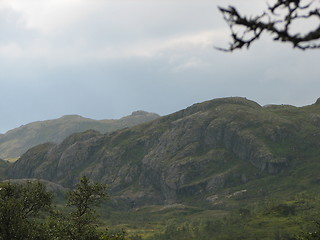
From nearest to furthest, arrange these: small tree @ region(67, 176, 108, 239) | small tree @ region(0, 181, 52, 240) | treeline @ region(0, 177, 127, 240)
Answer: small tree @ region(0, 181, 52, 240)
treeline @ region(0, 177, 127, 240)
small tree @ region(67, 176, 108, 239)

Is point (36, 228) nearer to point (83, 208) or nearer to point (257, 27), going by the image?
point (83, 208)

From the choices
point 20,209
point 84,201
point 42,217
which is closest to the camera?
point 20,209

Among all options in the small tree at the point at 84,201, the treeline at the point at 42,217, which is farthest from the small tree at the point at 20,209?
the small tree at the point at 84,201

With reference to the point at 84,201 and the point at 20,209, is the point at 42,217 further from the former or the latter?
the point at 84,201

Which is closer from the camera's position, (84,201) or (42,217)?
(42,217)

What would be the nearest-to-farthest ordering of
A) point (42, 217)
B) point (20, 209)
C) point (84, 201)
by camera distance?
point (20, 209)
point (42, 217)
point (84, 201)

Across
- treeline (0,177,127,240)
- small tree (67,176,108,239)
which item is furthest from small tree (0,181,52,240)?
small tree (67,176,108,239)

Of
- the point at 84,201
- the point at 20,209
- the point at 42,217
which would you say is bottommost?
the point at 42,217

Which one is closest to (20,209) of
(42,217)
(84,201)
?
(42,217)

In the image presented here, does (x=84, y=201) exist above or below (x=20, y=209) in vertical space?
below

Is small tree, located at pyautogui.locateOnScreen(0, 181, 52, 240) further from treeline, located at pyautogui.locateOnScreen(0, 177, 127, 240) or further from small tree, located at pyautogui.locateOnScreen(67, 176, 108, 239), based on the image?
small tree, located at pyautogui.locateOnScreen(67, 176, 108, 239)

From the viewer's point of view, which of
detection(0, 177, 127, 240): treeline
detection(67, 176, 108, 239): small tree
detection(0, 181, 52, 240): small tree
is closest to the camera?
detection(0, 181, 52, 240): small tree

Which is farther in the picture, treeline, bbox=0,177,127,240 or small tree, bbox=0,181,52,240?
treeline, bbox=0,177,127,240

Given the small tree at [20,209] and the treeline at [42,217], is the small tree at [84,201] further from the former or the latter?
the small tree at [20,209]
